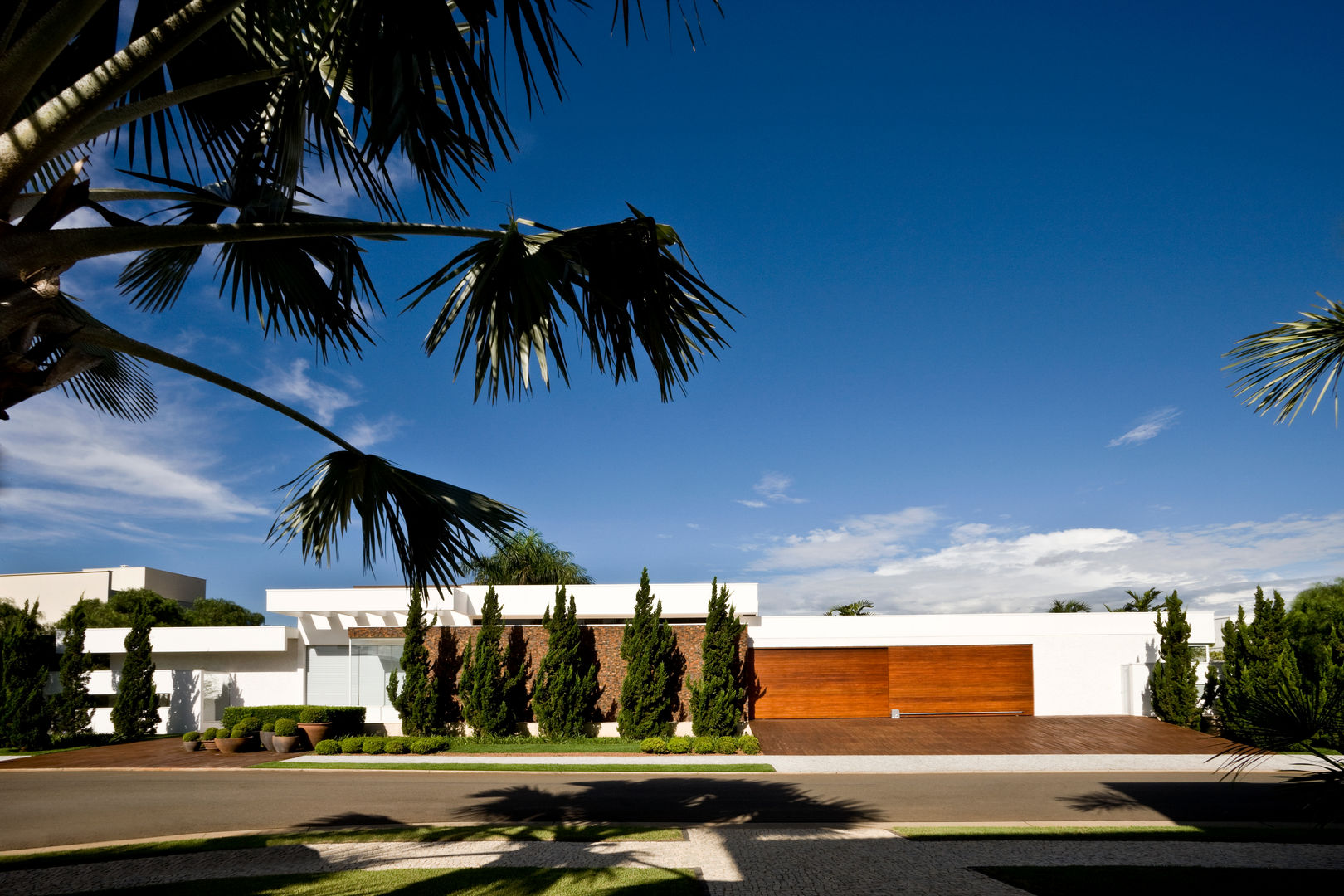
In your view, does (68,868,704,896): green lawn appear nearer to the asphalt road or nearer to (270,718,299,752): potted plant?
the asphalt road

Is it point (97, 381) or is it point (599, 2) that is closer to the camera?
point (599, 2)

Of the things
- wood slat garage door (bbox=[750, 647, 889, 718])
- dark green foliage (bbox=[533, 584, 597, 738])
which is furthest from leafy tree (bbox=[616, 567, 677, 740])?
wood slat garage door (bbox=[750, 647, 889, 718])

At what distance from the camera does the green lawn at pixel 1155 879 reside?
7.68 m

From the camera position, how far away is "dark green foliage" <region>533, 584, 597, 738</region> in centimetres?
2233

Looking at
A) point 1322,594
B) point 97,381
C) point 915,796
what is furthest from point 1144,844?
point 1322,594

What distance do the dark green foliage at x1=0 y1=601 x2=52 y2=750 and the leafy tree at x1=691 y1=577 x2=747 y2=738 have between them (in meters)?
18.2

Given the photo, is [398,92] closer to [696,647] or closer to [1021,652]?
[696,647]

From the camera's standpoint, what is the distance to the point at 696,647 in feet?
77.7

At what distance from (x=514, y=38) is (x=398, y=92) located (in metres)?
0.80

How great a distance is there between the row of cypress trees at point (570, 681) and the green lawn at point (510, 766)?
3675mm

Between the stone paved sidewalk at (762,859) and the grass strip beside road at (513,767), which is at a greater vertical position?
the stone paved sidewalk at (762,859)

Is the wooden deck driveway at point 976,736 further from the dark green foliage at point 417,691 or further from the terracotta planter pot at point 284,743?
the terracotta planter pot at point 284,743

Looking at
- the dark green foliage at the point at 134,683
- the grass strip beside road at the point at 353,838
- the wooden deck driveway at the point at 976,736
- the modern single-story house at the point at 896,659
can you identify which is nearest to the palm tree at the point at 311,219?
the grass strip beside road at the point at 353,838

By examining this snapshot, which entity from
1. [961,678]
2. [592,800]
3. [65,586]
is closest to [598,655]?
[592,800]
